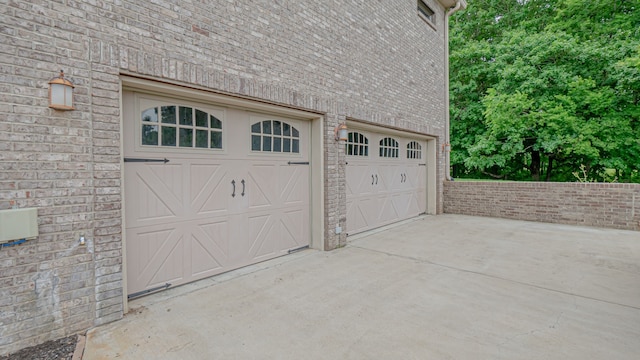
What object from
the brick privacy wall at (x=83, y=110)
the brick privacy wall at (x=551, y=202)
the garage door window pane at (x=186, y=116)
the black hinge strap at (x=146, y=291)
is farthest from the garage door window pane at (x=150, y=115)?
the brick privacy wall at (x=551, y=202)

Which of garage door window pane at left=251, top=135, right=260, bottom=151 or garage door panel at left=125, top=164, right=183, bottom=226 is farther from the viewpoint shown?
garage door window pane at left=251, top=135, right=260, bottom=151

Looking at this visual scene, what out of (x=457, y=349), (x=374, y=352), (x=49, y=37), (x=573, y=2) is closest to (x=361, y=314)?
(x=374, y=352)

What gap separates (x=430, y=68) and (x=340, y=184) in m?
5.02

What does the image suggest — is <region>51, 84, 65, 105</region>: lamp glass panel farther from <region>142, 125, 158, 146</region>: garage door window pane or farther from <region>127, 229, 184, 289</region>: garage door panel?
<region>127, 229, 184, 289</region>: garage door panel

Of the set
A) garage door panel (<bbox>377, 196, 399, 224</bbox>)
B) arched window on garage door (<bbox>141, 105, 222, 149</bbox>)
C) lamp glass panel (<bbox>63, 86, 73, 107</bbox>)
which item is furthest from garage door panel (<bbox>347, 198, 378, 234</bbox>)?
lamp glass panel (<bbox>63, 86, 73, 107</bbox>)

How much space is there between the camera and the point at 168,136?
339 centimetres

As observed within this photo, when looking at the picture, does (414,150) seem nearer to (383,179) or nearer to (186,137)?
(383,179)

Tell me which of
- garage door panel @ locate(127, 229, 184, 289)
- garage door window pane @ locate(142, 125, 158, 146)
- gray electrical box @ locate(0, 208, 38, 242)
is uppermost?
garage door window pane @ locate(142, 125, 158, 146)

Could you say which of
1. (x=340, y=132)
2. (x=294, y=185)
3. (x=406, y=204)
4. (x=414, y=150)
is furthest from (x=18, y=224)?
(x=414, y=150)

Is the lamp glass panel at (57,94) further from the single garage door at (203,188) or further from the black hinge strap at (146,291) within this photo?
the black hinge strap at (146,291)

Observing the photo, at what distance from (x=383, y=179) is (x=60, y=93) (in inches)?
232

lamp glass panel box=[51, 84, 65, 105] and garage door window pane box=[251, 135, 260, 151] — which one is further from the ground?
lamp glass panel box=[51, 84, 65, 105]

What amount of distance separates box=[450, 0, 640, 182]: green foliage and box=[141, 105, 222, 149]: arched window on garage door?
9786mm

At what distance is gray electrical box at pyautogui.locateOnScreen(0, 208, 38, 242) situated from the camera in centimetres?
218
